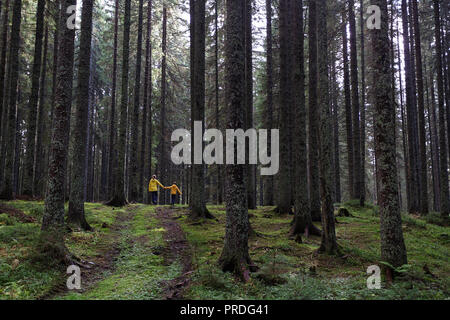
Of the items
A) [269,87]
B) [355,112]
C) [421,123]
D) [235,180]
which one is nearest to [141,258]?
[235,180]

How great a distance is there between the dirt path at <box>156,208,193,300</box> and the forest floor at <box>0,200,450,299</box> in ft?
0.07

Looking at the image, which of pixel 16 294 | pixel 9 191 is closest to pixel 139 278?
pixel 16 294

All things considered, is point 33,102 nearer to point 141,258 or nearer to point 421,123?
point 141,258

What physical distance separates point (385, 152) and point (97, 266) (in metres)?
7.89

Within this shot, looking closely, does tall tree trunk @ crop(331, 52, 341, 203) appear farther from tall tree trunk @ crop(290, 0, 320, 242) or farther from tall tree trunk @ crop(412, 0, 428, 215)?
tall tree trunk @ crop(290, 0, 320, 242)

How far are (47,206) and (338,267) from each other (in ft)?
26.6

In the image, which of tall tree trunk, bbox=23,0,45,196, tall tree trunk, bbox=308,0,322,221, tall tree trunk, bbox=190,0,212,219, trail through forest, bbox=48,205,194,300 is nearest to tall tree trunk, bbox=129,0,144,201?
tall tree trunk, bbox=23,0,45,196

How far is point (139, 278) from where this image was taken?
695 centimetres

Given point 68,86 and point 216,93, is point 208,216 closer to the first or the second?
point 68,86

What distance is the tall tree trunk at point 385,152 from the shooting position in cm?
677

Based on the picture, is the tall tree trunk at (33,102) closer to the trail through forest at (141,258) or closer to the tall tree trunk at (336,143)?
the trail through forest at (141,258)

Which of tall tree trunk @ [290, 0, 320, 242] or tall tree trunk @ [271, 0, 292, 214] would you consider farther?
tall tree trunk @ [271, 0, 292, 214]

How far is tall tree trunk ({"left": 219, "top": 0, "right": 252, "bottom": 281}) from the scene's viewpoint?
279 inches

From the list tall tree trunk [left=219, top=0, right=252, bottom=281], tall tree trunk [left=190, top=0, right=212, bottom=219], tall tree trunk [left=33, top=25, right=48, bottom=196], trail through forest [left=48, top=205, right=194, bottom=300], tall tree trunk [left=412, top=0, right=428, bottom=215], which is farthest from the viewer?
tall tree trunk [left=33, top=25, right=48, bottom=196]
